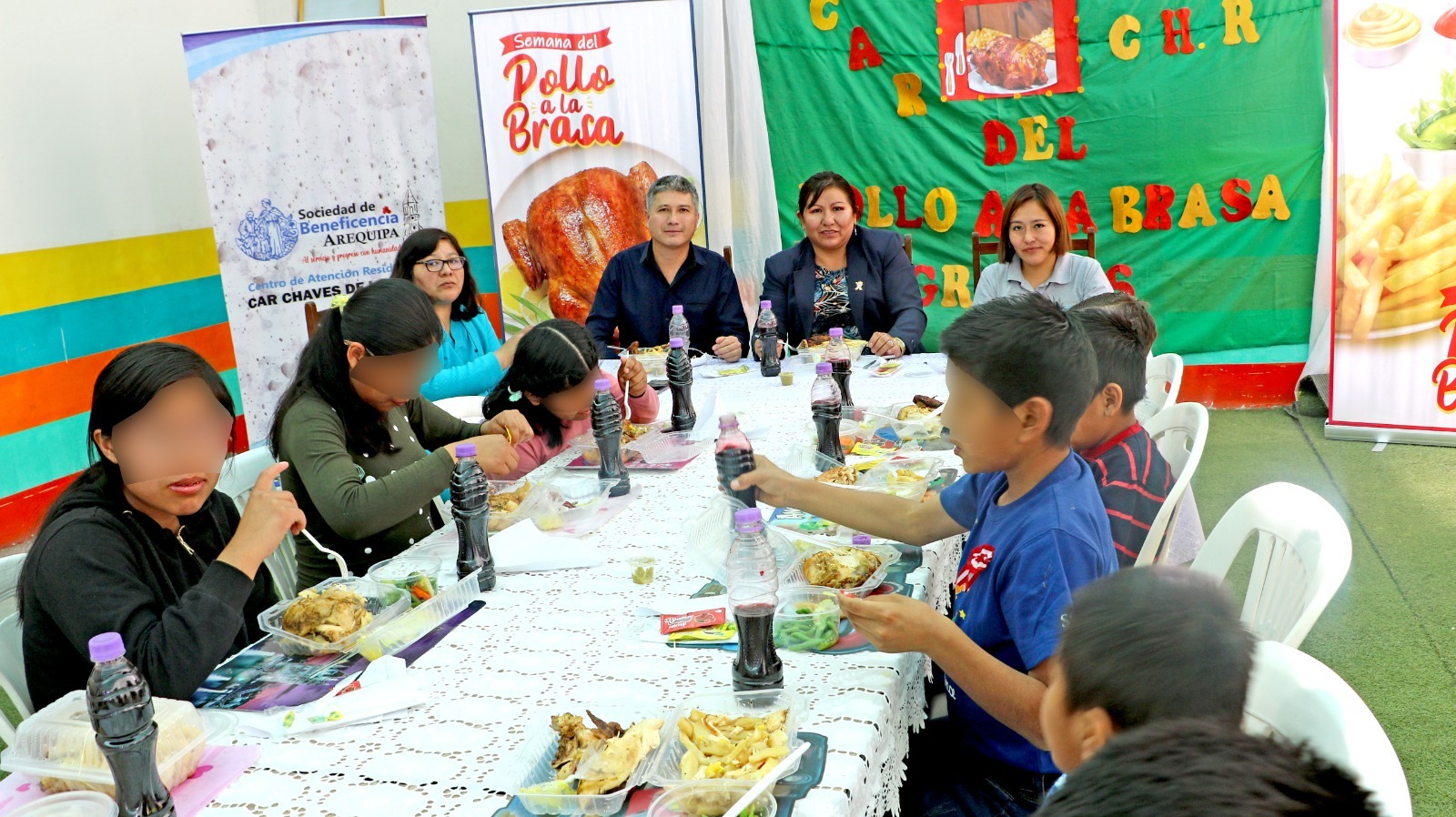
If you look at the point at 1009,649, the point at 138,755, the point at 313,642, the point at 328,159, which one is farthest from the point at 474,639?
the point at 328,159

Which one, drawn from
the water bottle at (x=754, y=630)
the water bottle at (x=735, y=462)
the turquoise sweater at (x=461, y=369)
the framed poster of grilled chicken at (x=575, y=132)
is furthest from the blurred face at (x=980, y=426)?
the framed poster of grilled chicken at (x=575, y=132)

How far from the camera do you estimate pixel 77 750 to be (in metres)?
1.43

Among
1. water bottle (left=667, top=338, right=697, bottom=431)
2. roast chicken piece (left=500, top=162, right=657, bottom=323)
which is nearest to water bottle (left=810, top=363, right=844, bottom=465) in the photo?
water bottle (left=667, top=338, right=697, bottom=431)

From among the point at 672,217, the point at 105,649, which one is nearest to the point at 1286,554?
the point at 105,649

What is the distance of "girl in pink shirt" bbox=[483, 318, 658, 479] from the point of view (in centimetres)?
299

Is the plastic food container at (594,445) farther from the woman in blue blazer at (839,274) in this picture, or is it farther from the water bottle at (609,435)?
the woman in blue blazer at (839,274)

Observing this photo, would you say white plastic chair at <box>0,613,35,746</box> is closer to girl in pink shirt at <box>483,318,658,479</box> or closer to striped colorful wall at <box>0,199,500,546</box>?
girl in pink shirt at <box>483,318,658,479</box>

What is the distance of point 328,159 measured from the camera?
205 inches

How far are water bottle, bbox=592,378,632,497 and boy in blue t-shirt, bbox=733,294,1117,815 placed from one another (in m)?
1.08

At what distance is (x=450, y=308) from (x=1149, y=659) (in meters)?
3.59

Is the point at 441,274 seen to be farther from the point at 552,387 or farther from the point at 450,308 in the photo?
the point at 552,387

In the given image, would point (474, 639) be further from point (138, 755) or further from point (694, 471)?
point (694, 471)

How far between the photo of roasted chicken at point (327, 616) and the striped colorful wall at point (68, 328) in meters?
3.80

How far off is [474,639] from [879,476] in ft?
3.59
